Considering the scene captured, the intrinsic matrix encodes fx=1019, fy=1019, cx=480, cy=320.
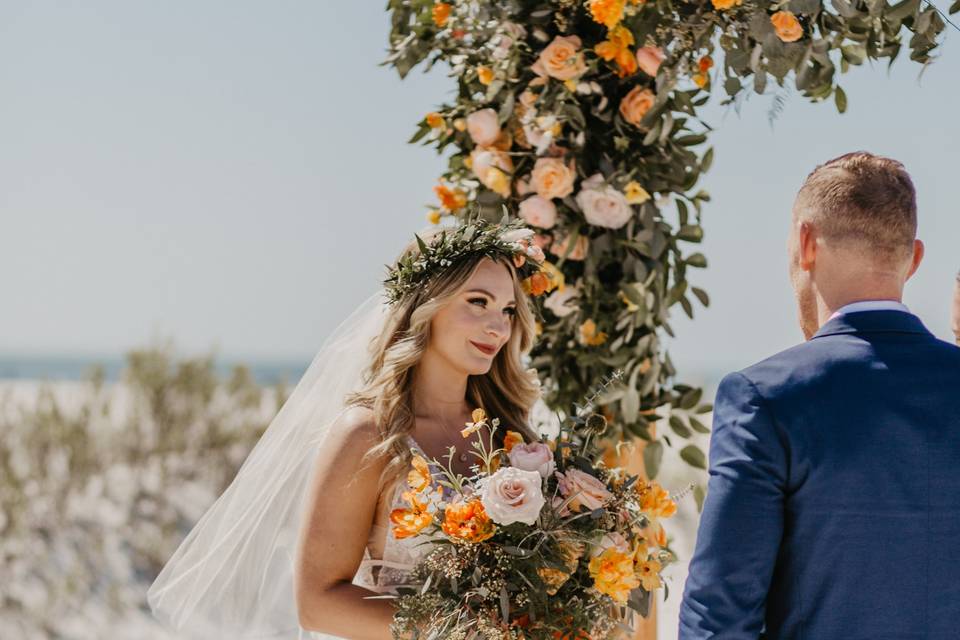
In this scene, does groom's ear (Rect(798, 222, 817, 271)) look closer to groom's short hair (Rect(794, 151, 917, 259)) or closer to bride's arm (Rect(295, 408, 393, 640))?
groom's short hair (Rect(794, 151, 917, 259))

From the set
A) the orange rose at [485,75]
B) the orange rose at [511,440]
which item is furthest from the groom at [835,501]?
the orange rose at [485,75]

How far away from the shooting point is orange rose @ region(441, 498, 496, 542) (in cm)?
217

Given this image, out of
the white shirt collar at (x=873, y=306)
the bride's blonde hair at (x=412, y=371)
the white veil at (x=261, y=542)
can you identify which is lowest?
the white veil at (x=261, y=542)

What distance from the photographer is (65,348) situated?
85500 mm

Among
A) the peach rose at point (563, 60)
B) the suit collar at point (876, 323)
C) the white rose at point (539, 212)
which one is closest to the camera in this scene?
the suit collar at point (876, 323)

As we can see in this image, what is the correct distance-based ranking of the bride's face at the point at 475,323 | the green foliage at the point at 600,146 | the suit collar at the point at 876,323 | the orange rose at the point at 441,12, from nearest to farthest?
the suit collar at the point at 876,323 < the bride's face at the point at 475,323 < the green foliage at the point at 600,146 < the orange rose at the point at 441,12

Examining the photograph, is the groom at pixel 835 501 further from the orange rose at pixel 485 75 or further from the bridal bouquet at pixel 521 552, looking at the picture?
the orange rose at pixel 485 75

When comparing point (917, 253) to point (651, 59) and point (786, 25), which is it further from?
point (651, 59)

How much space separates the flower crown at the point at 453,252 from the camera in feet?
8.98

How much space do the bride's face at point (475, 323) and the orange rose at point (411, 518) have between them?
54 cm

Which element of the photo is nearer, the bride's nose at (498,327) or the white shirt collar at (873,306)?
the white shirt collar at (873,306)

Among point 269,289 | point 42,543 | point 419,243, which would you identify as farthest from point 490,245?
point 269,289

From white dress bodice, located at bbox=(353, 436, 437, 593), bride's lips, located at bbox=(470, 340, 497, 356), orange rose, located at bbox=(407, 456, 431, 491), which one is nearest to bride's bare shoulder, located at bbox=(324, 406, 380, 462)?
white dress bodice, located at bbox=(353, 436, 437, 593)

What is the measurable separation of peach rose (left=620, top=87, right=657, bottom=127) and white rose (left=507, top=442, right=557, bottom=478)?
46.3 inches
